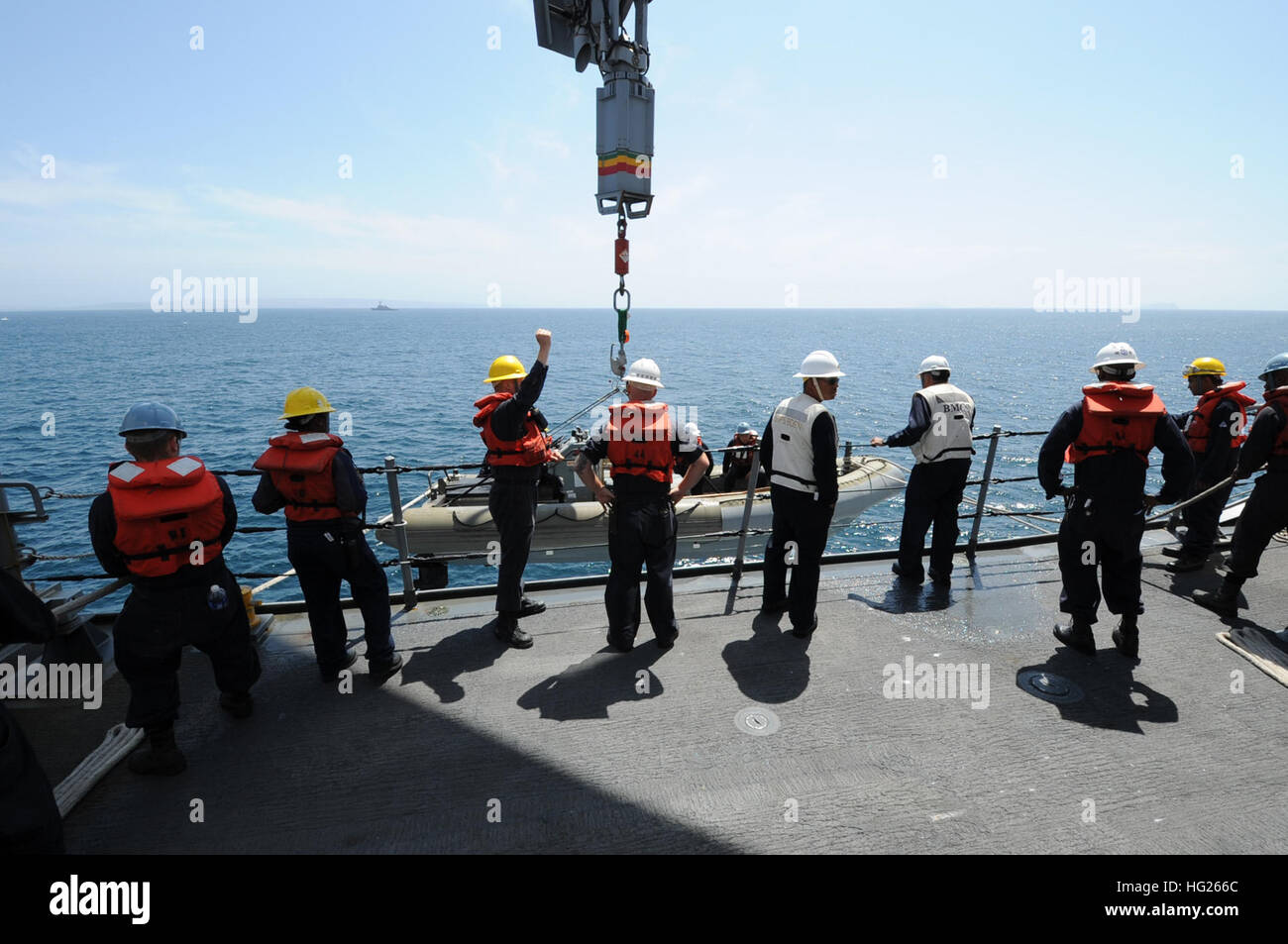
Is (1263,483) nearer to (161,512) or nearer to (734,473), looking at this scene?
(161,512)

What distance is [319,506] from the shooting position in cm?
390

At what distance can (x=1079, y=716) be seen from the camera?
3.85 metres

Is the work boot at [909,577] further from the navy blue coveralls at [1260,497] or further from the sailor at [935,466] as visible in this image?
the navy blue coveralls at [1260,497]

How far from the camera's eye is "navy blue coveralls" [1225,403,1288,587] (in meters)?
4.77

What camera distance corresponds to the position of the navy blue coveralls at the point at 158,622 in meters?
3.26

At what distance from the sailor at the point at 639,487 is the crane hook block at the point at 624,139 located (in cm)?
184

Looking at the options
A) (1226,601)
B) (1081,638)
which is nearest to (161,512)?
(1081,638)

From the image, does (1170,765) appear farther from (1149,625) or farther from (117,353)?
(117,353)

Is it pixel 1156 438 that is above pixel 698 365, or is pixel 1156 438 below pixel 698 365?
below

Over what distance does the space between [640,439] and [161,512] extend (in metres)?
2.67

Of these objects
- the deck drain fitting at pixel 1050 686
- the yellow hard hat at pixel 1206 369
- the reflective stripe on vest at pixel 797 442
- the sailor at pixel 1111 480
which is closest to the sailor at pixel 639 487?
the reflective stripe on vest at pixel 797 442

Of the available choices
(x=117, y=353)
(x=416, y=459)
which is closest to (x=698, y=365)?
(x=416, y=459)

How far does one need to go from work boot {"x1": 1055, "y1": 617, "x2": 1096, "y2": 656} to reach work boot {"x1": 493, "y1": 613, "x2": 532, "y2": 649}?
3906mm
